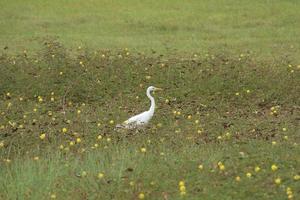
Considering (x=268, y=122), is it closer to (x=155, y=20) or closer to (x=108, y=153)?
(x=108, y=153)

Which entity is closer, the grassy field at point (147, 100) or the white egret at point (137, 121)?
the grassy field at point (147, 100)

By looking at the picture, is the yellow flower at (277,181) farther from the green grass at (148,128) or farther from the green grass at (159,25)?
the green grass at (159,25)

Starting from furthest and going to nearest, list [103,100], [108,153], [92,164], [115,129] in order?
1. [103,100]
2. [115,129]
3. [108,153]
4. [92,164]

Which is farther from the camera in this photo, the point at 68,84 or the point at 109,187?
the point at 68,84

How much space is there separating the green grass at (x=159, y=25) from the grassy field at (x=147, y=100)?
1.7 inches

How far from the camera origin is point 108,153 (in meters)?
7.80

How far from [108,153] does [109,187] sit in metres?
1.21

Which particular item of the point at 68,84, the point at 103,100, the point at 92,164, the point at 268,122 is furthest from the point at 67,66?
the point at 92,164

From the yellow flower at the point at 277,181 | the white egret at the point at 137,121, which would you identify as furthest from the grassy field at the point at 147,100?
the white egret at the point at 137,121

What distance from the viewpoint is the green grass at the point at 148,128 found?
6699 mm

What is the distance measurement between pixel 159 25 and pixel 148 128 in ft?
27.0

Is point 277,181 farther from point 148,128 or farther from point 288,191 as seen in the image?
point 148,128

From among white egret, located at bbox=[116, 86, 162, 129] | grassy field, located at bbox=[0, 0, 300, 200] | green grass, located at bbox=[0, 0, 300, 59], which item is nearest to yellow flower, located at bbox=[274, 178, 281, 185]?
grassy field, located at bbox=[0, 0, 300, 200]

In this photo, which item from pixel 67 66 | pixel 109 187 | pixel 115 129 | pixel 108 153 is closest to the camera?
pixel 109 187
